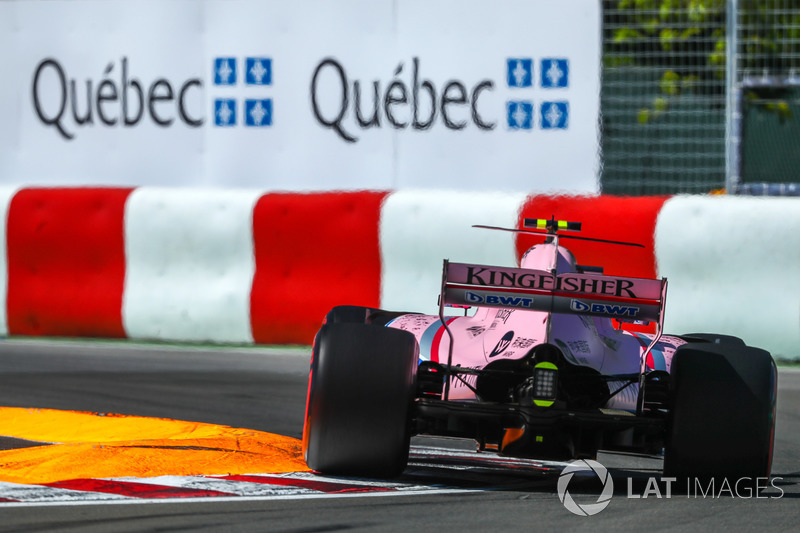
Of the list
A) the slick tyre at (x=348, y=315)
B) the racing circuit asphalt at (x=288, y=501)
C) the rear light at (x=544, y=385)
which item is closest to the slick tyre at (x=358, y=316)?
the slick tyre at (x=348, y=315)

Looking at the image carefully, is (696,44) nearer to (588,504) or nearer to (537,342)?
(537,342)

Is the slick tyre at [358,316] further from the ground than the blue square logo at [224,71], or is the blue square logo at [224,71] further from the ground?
the blue square logo at [224,71]

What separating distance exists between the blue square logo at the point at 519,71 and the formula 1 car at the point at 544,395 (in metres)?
5.16

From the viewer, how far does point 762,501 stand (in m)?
5.77

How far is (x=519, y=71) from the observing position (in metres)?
11.0

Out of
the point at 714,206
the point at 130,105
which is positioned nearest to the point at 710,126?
the point at 714,206

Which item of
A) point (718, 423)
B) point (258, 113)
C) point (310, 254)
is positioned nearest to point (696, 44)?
point (310, 254)

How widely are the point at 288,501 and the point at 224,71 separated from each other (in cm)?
676

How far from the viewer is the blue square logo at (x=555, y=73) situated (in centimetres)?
1093

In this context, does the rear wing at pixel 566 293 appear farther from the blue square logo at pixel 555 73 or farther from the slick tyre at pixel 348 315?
the blue square logo at pixel 555 73

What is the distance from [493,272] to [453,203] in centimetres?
482

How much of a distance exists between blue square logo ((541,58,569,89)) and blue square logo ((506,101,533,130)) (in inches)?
8.4

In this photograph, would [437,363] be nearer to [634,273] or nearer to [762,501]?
[762,501]

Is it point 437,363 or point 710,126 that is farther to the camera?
point 710,126
